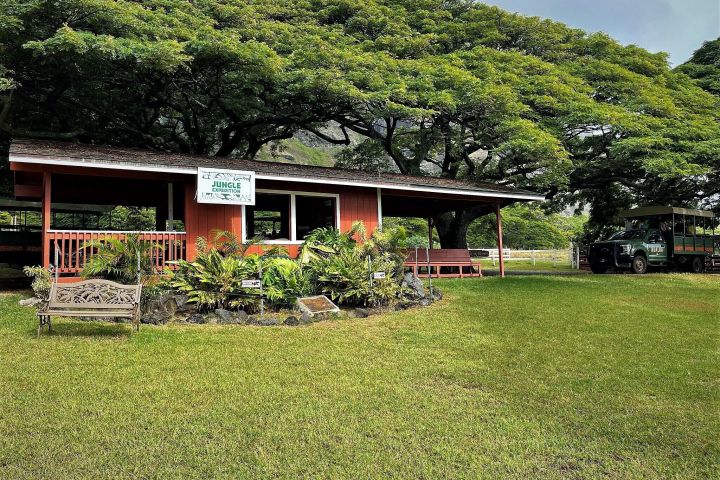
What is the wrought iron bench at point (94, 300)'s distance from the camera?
7625 mm

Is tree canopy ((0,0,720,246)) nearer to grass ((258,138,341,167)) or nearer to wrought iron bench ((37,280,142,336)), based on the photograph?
wrought iron bench ((37,280,142,336))

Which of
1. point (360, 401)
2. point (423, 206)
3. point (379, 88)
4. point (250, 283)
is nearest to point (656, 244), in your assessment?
point (423, 206)

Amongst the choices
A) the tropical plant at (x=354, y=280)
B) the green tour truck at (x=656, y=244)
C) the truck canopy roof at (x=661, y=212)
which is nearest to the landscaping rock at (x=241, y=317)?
the tropical plant at (x=354, y=280)

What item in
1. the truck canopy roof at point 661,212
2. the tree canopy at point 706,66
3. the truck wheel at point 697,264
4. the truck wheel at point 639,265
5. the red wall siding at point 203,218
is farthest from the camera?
the tree canopy at point 706,66

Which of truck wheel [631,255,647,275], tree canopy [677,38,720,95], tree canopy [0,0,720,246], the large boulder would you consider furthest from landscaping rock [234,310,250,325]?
tree canopy [677,38,720,95]

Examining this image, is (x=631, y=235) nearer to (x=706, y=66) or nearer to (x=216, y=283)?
(x=706, y=66)

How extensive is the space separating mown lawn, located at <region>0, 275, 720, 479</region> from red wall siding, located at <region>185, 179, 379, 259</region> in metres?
4.64

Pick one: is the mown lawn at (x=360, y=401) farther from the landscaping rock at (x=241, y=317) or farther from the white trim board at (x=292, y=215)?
the white trim board at (x=292, y=215)

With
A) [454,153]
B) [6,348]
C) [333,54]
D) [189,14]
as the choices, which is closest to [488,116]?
[454,153]

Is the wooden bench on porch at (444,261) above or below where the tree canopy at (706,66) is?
below

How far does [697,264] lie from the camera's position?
2275cm

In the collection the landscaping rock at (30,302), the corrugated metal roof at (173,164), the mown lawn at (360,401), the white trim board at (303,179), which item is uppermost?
the corrugated metal roof at (173,164)

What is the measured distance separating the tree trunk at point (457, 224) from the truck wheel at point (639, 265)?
6209 mm

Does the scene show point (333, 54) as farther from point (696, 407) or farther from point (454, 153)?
point (696, 407)
